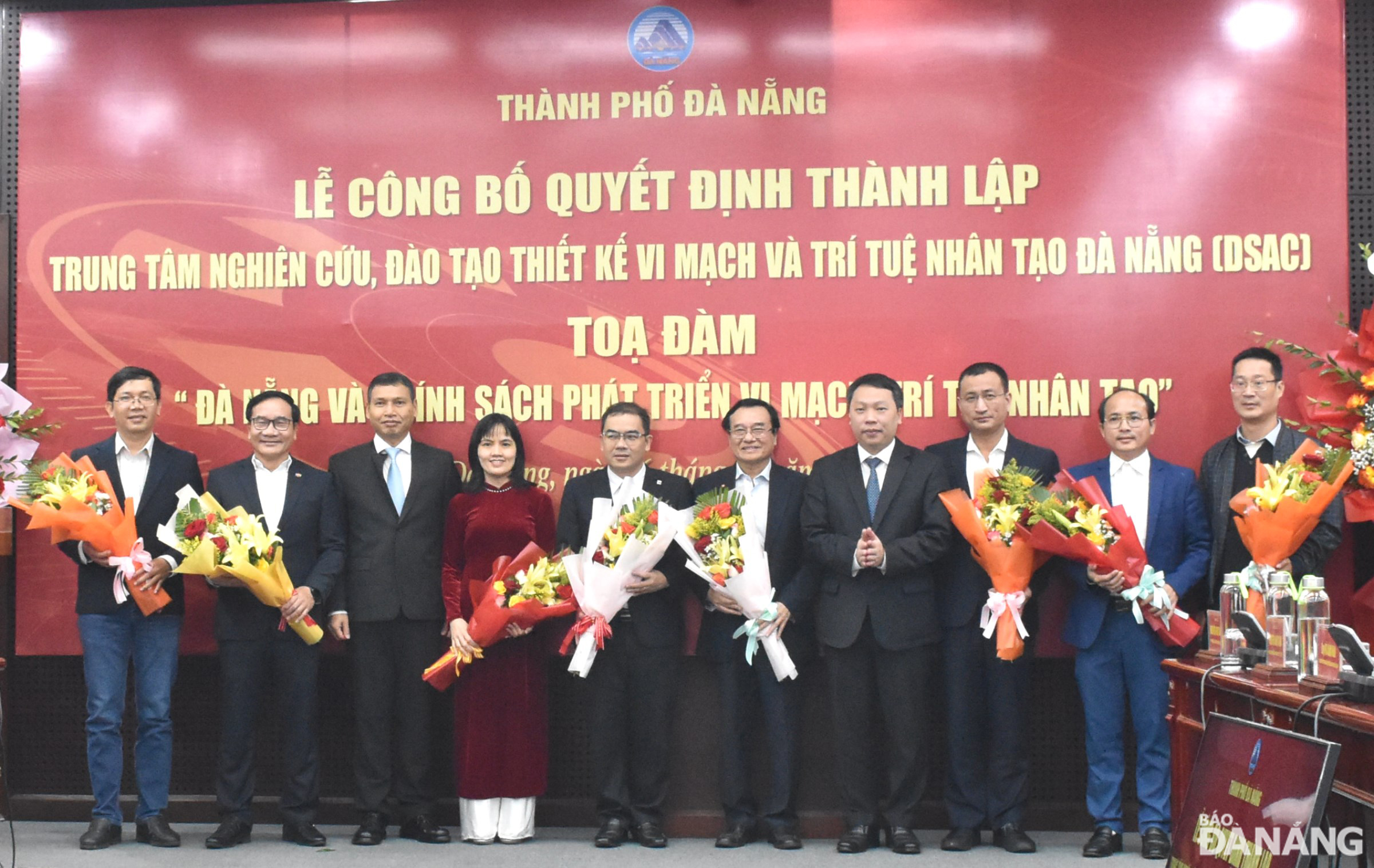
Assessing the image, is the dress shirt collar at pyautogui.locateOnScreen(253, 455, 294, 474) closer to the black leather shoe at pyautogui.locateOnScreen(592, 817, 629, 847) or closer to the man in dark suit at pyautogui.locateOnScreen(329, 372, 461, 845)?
the man in dark suit at pyautogui.locateOnScreen(329, 372, 461, 845)

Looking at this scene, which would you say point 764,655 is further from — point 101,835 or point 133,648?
point 101,835

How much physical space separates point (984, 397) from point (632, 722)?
5.69ft

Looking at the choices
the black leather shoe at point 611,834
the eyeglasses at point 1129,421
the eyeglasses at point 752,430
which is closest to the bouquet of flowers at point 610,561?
the eyeglasses at point 752,430

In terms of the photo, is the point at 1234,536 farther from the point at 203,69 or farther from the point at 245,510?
the point at 203,69

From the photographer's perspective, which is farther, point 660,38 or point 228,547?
point 660,38

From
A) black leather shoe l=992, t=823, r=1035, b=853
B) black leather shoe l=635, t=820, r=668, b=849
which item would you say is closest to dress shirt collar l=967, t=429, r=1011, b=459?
black leather shoe l=992, t=823, r=1035, b=853

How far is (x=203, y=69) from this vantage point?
4.82m

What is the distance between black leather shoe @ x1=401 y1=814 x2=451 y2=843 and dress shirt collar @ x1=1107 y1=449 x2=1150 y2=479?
2.73 metres

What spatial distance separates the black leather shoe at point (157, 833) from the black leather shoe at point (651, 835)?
165cm

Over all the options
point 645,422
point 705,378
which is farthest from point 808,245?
point 645,422

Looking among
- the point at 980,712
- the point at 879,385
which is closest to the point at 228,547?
the point at 879,385

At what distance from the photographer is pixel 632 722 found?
4.20 meters

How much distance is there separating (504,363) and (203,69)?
5.82 feet

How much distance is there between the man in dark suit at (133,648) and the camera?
418cm
